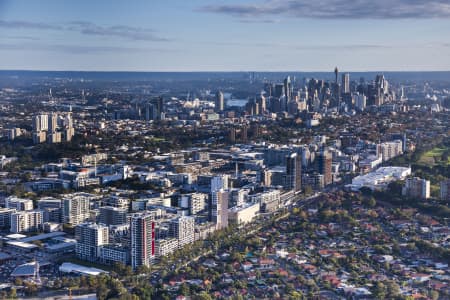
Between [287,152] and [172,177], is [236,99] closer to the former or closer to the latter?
[287,152]

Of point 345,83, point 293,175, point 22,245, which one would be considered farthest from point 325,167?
point 345,83

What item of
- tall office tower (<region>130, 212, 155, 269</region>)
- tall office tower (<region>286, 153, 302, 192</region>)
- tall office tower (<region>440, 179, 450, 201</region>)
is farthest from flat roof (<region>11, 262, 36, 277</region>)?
tall office tower (<region>440, 179, 450, 201</region>)

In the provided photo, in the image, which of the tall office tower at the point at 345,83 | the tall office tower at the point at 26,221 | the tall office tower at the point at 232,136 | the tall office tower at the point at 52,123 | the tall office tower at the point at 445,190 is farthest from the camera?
the tall office tower at the point at 345,83

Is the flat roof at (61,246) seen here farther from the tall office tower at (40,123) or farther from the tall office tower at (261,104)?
the tall office tower at (261,104)

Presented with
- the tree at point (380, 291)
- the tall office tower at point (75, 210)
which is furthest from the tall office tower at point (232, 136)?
the tree at point (380, 291)

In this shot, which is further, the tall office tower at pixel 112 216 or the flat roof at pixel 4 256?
the tall office tower at pixel 112 216

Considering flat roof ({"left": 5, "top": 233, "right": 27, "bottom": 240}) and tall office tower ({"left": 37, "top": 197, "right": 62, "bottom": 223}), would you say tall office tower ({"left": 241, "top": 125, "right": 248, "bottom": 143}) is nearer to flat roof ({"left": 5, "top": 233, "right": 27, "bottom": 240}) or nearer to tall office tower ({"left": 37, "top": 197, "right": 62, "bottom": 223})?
tall office tower ({"left": 37, "top": 197, "right": 62, "bottom": 223})
